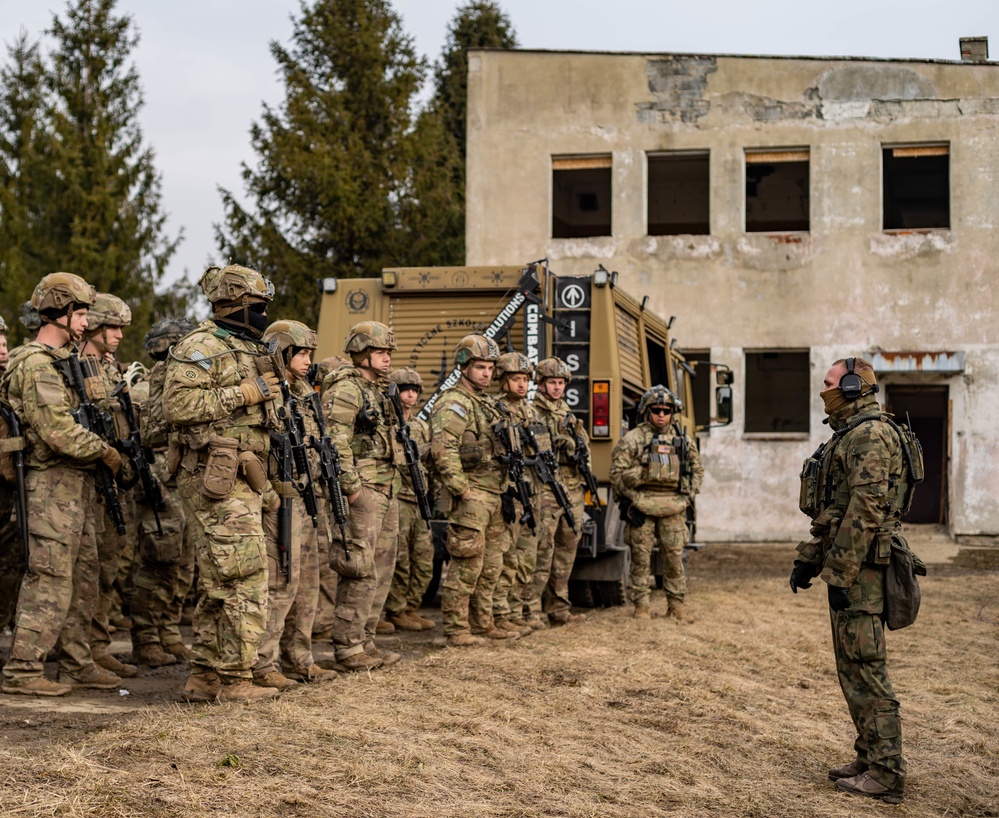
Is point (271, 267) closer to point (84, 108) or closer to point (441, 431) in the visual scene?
point (84, 108)

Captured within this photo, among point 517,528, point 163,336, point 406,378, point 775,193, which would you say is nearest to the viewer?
point 163,336

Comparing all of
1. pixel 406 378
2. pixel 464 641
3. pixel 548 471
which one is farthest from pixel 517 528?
pixel 406 378

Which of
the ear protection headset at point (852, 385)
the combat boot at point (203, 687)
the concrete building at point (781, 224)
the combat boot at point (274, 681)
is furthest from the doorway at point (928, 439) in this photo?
the combat boot at point (203, 687)

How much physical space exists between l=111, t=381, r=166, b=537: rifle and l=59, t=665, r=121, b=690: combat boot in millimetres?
923

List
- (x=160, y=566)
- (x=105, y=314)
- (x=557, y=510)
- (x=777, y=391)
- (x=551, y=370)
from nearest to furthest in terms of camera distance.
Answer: (x=105, y=314)
(x=160, y=566)
(x=557, y=510)
(x=551, y=370)
(x=777, y=391)

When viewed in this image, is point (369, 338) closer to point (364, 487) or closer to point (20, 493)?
point (364, 487)

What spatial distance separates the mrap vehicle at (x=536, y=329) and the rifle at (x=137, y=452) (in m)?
3.29

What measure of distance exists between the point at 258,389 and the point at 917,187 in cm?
1613

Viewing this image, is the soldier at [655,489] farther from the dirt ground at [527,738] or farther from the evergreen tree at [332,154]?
the evergreen tree at [332,154]

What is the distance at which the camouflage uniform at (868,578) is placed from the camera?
5.26 m

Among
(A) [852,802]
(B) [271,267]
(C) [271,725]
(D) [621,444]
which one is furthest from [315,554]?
(B) [271,267]

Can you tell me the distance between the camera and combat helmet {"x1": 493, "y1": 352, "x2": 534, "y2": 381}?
930 centimetres

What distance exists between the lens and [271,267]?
2480 cm

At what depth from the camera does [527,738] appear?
18.9 feet
